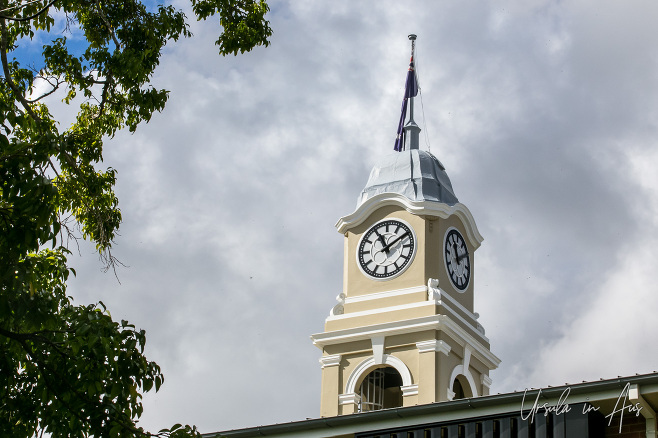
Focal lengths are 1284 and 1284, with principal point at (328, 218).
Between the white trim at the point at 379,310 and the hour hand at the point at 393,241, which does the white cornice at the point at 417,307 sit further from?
the hour hand at the point at 393,241

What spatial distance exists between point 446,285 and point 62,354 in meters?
22.0

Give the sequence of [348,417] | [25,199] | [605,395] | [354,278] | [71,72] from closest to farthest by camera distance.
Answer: [25,199] < [71,72] < [605,395] < [348,417] < [354,278]

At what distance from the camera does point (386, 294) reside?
34.5m

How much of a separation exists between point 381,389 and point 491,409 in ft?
38.8

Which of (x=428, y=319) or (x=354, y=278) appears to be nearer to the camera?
(x=428, y=319)

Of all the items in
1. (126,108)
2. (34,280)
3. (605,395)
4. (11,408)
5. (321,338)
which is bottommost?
(11,408)

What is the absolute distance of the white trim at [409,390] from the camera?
32.4 m

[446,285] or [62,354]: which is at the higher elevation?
[446,285]

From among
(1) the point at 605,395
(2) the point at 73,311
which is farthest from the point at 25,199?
(1) the point at 605,395

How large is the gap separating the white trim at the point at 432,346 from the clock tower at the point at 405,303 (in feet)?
0.08

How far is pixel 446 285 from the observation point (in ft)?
115

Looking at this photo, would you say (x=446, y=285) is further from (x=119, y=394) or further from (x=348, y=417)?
(x=119, y=394)

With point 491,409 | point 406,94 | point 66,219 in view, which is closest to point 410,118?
point 406,94

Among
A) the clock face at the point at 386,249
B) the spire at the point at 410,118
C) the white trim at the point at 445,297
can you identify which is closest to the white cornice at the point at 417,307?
the white trim at the point at 445,297
